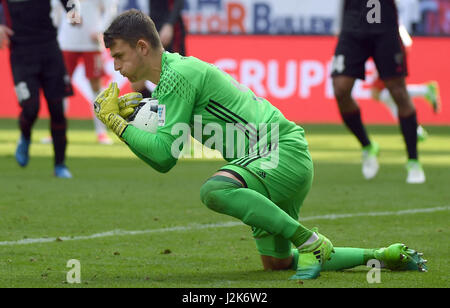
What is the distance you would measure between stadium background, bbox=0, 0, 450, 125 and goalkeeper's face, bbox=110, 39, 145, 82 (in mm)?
12529

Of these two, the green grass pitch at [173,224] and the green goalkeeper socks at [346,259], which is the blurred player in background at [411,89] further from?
A: the green goalkeeper socks at [346,259]

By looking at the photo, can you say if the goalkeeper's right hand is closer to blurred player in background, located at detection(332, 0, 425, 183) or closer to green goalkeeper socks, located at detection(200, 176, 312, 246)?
green goalkeeper socks, located at detection(200, 176, 312, 246)

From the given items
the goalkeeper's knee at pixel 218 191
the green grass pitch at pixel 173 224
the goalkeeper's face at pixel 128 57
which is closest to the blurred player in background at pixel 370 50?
the green grass pitch at pixel 173 224

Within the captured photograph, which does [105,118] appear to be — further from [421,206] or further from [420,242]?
[421,206]

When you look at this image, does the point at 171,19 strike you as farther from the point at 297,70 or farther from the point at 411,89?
the point at 297,70

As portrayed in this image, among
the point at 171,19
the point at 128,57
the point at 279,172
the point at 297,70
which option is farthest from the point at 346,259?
the point at 297,70

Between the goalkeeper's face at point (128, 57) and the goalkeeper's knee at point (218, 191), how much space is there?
65 centimetres

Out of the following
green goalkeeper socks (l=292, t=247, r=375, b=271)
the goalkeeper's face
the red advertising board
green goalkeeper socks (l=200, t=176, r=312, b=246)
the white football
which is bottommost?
the red advertising board

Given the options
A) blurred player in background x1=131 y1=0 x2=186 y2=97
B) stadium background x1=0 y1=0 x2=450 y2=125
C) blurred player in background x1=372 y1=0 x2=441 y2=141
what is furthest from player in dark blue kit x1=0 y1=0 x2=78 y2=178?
stadium background x1=0 y1=0 x2=450 y2=125

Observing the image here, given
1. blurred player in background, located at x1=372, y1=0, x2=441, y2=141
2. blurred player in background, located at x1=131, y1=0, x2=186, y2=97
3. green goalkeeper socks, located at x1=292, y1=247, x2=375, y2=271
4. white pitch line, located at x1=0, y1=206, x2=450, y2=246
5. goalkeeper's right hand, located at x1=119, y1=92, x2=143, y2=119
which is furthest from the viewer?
blurred player in background, located at x1=372, y1=0, x2=441, y2=141

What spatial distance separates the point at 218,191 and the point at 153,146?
37 cm

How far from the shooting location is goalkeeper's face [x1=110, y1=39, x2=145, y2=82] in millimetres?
5176

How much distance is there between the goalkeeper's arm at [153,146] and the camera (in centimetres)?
504

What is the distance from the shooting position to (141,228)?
23.4 feet
